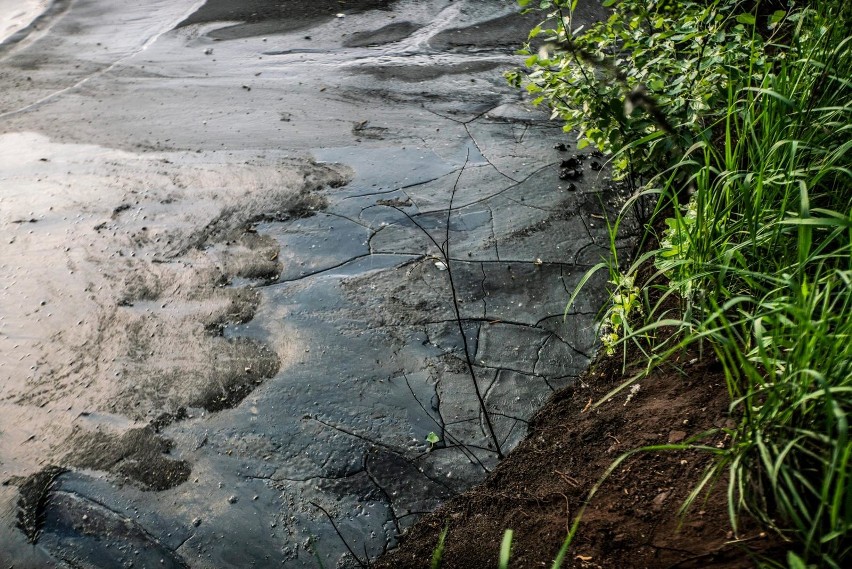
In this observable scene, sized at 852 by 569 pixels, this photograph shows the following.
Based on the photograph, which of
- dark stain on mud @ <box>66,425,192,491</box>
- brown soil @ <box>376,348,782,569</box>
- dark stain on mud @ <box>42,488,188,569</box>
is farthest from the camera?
dark stain on mud @ <box>66,425,192,491</box>

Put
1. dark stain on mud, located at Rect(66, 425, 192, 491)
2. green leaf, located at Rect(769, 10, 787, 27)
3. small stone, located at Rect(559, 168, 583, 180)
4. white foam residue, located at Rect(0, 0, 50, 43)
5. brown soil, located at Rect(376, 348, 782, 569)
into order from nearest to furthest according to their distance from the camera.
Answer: brown soil, located at Rect(376, 348, 782, 569) < dark stain on mud, located at Rect(66, 425, 192, 491) < green leaf, located at Rect(769, 10, 787, 27) < small stone, located at Rect(559, 168, 583, 180) < white foam residue, located at Rect(0, 0, 50, 43)

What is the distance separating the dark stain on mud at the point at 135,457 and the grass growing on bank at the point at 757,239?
1902 millimetres

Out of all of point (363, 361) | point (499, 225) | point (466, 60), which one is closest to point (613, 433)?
point (363, 361)

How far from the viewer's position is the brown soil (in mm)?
1962

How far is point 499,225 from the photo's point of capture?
13.0 feet

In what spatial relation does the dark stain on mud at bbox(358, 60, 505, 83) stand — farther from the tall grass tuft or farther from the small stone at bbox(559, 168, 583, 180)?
the tall grass tuft

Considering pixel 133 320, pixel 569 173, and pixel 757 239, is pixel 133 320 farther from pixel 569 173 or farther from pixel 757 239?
pixel 757 239

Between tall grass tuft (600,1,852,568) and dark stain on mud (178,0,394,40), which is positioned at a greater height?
dark stain on mud (178,0,394,40)

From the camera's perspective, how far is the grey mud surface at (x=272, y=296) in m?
2.74

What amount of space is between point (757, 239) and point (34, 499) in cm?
295

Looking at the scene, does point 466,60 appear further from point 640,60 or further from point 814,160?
point 814,160

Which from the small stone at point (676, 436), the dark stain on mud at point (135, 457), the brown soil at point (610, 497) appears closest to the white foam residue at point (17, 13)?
the dark stain on mud at point (135, 457)

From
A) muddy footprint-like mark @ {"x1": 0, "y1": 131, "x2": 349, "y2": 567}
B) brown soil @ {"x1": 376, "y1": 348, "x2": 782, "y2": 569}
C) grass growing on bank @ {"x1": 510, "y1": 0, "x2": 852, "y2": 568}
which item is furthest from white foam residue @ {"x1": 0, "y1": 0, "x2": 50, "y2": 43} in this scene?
brown soil @ {"x1": 376, "y1": 348, "x2": 782, "y2": 569}

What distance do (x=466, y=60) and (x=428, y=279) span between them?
2907 mm
